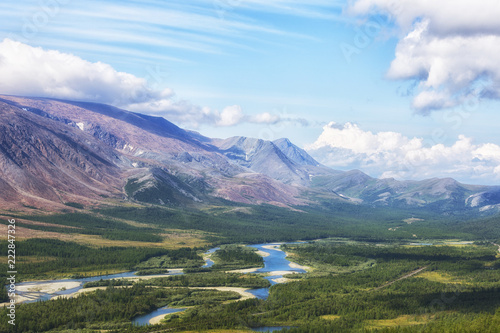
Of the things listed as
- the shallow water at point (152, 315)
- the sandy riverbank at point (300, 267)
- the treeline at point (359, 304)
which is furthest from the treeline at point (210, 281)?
the sandy riverbank at point (300, 267)

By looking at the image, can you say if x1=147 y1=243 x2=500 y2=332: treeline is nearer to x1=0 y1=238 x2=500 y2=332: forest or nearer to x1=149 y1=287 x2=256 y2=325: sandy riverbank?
x1=0 y1=238 x2=500 y2=332: forest

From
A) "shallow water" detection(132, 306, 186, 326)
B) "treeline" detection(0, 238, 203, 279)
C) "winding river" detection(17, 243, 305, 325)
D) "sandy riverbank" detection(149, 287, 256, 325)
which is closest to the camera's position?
"shallow water" detection(132, 306, 186, 326)

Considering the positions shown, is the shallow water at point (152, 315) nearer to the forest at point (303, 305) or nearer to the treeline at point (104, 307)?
the treeline at point (104, 307)

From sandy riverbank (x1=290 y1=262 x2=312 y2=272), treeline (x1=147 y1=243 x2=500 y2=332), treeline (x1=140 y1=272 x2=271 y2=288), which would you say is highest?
treeline (x1=140 y1=272 x2=271 y2=288)

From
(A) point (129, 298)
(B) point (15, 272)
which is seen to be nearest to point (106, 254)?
(B) point (15, 272)

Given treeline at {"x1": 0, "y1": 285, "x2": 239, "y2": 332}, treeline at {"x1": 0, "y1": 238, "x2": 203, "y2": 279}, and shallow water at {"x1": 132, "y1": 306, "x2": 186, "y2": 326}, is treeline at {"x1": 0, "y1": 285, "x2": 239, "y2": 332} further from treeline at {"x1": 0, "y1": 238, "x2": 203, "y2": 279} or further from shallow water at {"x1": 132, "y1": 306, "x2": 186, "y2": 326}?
treeline at {"x1": 0, "y1": 238, "x2": 203, "y2": 279}

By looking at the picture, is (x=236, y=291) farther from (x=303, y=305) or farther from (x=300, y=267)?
(x=300, y=267)

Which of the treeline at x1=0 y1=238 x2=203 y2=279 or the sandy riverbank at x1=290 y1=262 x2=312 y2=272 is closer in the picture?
the treeline at x1=0 y1=238 x2=203 y2=279

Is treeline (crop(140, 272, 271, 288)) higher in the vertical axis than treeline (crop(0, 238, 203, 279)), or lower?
lower

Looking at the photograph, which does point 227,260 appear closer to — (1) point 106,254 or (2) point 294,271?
(2) point 294,271

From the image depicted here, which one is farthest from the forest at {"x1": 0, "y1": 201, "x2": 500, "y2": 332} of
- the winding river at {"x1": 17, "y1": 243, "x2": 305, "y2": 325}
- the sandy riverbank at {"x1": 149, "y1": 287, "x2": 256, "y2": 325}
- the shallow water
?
the winding river at {"x1": 17, "y1": 243, "x2": 305, "y2": 325}

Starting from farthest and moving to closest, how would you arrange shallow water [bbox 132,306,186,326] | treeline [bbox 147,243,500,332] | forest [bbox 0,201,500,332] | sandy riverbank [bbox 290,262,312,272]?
sandy riverbank [bbox 290,262,312,272] → shallow water [bbox 132,306,186,326] → treeline [bbox 147,243,500,332] → forest [bbox 0,201,500,332]
